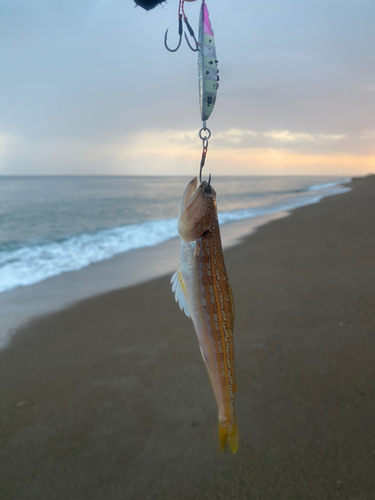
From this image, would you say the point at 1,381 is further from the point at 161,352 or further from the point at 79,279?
the point at 79,279

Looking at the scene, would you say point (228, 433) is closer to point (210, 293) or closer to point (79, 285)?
point (210, 293)

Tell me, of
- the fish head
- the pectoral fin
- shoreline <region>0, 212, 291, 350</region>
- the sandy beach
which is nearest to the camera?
the fish head

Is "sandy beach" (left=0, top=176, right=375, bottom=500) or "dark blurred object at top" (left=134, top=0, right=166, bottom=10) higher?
"dark blurred object at top" (left=134, top=0, right=166, bottom=10)

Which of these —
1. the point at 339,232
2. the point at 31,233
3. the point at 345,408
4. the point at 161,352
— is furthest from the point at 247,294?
the point at 31,233

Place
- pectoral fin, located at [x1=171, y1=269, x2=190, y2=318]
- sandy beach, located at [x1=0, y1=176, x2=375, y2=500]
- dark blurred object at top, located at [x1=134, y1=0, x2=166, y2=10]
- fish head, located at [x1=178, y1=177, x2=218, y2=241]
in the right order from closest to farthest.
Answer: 1. fish head, located at [x1=178, y1=177, x2=218, y2=241]
2. pectoral fin, located at [x1=171, y1=269, x2=190, y2=318]
3. dark blurred object at top, located at [x1=134, y1=0, x2=166, y2=10]
4. sandy beach, located at [x1=0, y1=176, x2=375, y2=500]

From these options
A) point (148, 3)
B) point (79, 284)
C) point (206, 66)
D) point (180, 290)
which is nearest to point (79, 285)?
point (79, 284)

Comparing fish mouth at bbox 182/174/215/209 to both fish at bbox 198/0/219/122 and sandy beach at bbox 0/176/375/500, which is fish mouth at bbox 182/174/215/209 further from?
sandy beach at bbox 0/176/375/500

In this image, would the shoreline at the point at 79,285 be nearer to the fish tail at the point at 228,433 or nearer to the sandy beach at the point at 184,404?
the sandy beach at the point at 184,404

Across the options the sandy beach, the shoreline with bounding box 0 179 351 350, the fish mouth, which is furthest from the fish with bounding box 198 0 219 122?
the shoreline with bounding box 0 179 351 350
